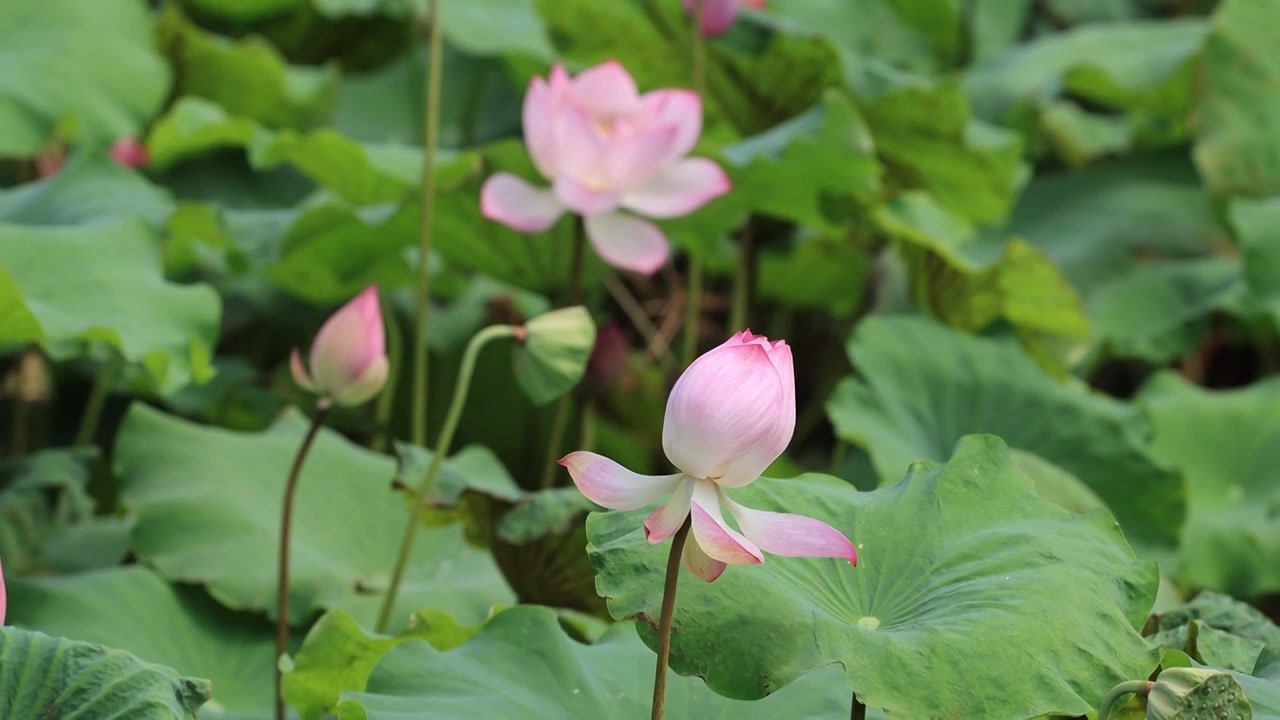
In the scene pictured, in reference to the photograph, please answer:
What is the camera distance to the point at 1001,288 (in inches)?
58.1

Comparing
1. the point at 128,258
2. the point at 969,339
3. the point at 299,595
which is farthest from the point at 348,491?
the point at 969,339

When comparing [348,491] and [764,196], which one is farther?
[764,196]

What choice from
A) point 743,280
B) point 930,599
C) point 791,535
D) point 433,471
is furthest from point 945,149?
point 791,535

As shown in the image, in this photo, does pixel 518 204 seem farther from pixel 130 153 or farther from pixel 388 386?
pixel 130 153

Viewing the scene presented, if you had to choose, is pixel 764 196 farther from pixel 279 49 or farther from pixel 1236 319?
pixel 279 49

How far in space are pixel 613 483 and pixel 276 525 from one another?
0.63 meters

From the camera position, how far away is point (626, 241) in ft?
4.00

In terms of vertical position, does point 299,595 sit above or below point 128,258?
below

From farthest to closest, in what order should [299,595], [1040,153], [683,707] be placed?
1. [1040,153]
2. [299,595]
3. [683,707]

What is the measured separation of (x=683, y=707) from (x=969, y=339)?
810mm

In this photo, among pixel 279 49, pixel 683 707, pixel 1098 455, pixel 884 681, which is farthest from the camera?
pixel 279 49

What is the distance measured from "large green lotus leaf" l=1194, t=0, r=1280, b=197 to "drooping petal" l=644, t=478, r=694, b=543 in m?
1.42

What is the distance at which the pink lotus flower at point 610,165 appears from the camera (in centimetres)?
118

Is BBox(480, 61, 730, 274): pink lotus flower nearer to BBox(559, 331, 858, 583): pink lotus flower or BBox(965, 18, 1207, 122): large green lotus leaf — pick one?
BBox(559, 331, 858, 583): pink lotus flower
